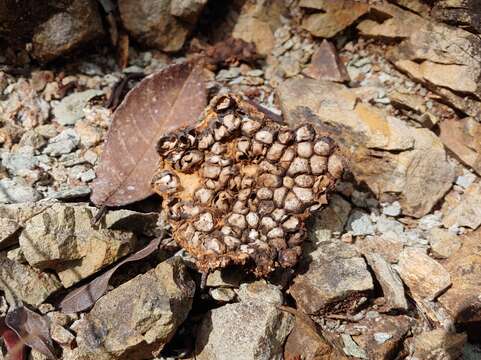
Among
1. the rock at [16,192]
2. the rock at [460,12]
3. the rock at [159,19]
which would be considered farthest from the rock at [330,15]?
the rock at [16,192]

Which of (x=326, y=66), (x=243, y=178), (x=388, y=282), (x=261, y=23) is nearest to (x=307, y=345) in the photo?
(x=388, y=282)

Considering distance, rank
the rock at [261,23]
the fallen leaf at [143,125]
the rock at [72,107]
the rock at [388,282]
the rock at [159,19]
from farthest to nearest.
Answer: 1. the rock at [261,23]
2. the rock at [159,19]
3. the rock at [72,107]
4. the fallen leaf at [143,125]
5. the rock at [388,282]

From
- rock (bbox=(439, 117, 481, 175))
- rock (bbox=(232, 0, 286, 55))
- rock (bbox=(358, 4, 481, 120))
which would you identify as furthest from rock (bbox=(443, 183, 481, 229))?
rock (bbox=(232, 0, 286, 55))

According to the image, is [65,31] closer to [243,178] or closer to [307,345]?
[243,178]

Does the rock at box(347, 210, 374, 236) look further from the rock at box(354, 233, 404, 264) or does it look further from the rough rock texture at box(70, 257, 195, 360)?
the rough rock texture at box(70, 257, 195, 360)

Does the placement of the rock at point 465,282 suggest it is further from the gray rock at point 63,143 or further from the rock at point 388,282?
the gray rock at point 63,143

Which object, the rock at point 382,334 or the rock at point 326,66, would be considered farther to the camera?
the rock at point 326,66
